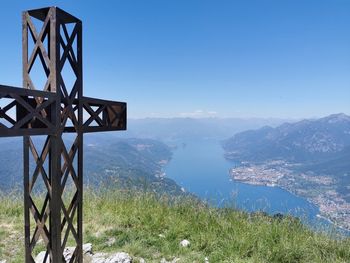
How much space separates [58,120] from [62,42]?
902 mm

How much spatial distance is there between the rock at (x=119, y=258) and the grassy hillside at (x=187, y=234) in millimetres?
317

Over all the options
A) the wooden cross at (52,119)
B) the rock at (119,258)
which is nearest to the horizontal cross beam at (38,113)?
the wooden cross at (52,119)

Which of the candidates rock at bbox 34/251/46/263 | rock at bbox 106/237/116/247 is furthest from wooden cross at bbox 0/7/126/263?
rock at bbox 106/237/116/247

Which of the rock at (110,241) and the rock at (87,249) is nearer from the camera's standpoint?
the rock at (87,249)

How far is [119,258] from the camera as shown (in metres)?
4.26

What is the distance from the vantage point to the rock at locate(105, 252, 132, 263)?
166 inches

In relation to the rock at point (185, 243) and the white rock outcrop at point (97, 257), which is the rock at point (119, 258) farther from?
the rock at point (185, 243)

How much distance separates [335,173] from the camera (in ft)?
525

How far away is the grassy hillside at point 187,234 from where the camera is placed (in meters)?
4.48

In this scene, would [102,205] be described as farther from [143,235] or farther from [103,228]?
[143,235]

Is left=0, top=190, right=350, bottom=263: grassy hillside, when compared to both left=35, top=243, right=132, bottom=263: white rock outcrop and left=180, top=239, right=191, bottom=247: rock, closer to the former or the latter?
left=180, top=239, right=191, bottom=247: rock

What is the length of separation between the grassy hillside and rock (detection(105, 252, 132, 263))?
1.04ft

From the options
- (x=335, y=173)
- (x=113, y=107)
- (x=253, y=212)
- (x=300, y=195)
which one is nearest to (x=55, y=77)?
(x=113, y=107)

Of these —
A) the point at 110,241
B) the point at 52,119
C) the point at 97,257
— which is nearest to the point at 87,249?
the point at 97,257
